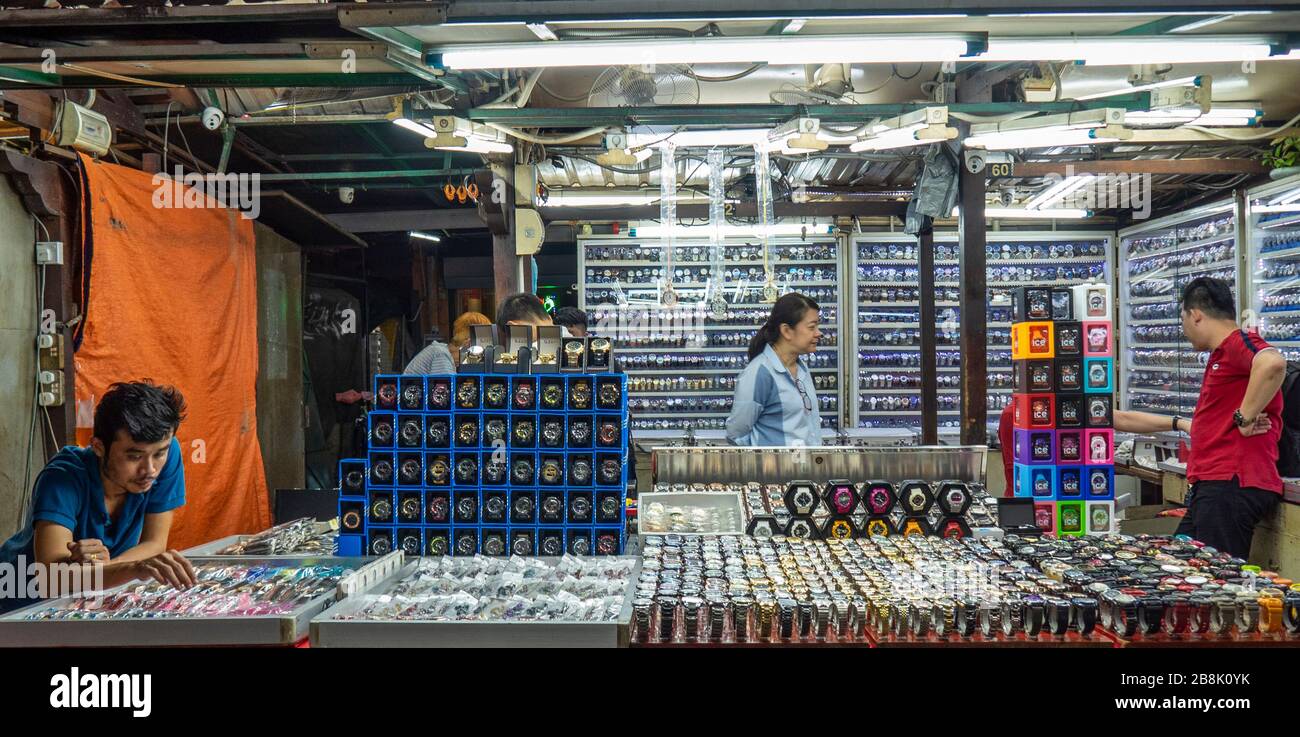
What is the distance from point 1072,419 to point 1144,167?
9.91 ft

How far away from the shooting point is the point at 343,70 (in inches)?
125

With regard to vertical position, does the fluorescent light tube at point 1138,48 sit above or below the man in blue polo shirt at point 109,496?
above

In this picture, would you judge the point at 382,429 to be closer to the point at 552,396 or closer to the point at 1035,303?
the point at 552,396

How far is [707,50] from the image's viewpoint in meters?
3.01

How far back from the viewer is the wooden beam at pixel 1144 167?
6.66 metres

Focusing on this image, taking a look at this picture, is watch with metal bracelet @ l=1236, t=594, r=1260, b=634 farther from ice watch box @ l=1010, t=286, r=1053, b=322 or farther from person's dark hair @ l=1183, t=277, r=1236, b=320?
ice watch box @ l=1010, t=286, r=1053, b=322

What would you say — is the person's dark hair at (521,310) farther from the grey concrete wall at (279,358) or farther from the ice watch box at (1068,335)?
the grey concrete wall at (279,358)

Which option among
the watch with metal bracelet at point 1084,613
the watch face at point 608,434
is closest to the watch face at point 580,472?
the watch face at point 608,434

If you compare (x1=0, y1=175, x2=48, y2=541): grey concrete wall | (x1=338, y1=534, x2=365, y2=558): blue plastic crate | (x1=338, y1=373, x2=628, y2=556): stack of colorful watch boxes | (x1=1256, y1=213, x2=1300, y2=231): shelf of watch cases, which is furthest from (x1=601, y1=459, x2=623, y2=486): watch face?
(x1=1256, y1=213, x2=1300, y2=231): shelf of watch cases

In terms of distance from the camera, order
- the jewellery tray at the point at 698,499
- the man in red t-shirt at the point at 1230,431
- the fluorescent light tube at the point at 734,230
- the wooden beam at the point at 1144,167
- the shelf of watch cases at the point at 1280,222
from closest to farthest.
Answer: the jewellery tray at the point at 698,499
the man in red t-shirt at the point at 1230,431
the wooden beam at the point at 1144,167
the shelf of watch cases at the point at 1280,222
the fluorescent light tube at the point at 734,230

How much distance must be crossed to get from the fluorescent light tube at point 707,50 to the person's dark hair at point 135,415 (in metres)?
1.45

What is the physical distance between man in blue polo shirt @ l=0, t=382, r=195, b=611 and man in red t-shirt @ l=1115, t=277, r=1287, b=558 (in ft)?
14.3

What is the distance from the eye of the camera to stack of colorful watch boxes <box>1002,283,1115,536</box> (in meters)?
4.79
